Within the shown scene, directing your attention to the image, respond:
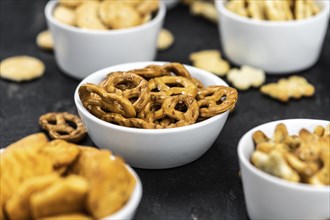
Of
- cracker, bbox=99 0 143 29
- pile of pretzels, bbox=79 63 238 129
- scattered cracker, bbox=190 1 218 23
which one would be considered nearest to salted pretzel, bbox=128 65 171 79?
pile of pretzels, bbox=79 63 238 129

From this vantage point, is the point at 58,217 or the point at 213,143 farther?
the point at 213,143

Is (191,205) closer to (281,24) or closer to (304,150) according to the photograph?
(304,150)

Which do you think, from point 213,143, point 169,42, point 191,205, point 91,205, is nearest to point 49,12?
point 169,42

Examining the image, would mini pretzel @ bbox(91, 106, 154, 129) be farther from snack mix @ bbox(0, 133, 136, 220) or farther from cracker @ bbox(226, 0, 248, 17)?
cracker @ bbox(226, 0, 248, 17)

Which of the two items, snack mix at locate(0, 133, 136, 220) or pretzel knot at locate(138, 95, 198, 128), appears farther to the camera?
pretzel knot at locate(138, 95, 198, 128)

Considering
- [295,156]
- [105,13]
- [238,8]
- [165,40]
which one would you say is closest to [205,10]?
[165,40]
